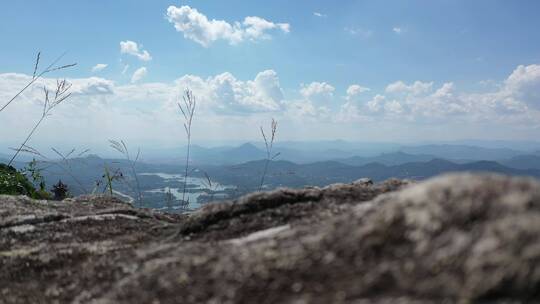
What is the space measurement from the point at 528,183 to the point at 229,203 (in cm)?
392

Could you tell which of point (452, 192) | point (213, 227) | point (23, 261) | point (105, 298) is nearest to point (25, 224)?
point (23, 261)

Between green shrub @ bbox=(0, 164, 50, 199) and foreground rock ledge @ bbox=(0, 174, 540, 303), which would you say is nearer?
foreground rock ledge @ bbox=(0, 174, 540, 303)

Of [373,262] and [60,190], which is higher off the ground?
[373,262]

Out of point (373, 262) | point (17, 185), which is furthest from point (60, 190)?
point (373, 262)

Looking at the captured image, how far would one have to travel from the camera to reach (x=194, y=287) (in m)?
3.27

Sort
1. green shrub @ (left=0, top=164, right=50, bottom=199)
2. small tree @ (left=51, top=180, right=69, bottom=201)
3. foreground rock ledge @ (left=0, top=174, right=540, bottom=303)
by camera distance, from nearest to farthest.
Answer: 1. foreground rock ledge @ (left=0, top=174, right=540, bottom=303)
2. green shrub @ (left=0, top=164, right=50, bottom=199)
3. small tree @ (left=51, top=180, right=69, bottom=201)

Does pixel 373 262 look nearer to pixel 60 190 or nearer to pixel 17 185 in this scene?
pixel 17 185

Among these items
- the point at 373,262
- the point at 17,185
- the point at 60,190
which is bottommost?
the point at 60,190

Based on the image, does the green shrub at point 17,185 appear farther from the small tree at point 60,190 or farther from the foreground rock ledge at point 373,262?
the foreground rock ledge at point 373,262

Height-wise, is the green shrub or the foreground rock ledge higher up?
the foreground rock ledge

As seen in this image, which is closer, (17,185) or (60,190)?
(17,185)

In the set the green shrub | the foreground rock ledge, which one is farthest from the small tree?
the foreground rock ledge

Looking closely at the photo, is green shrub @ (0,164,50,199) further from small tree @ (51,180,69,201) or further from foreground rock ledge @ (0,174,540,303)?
foreground rock ledge @ (0,174,540,303)

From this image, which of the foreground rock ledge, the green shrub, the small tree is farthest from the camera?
the small tree
